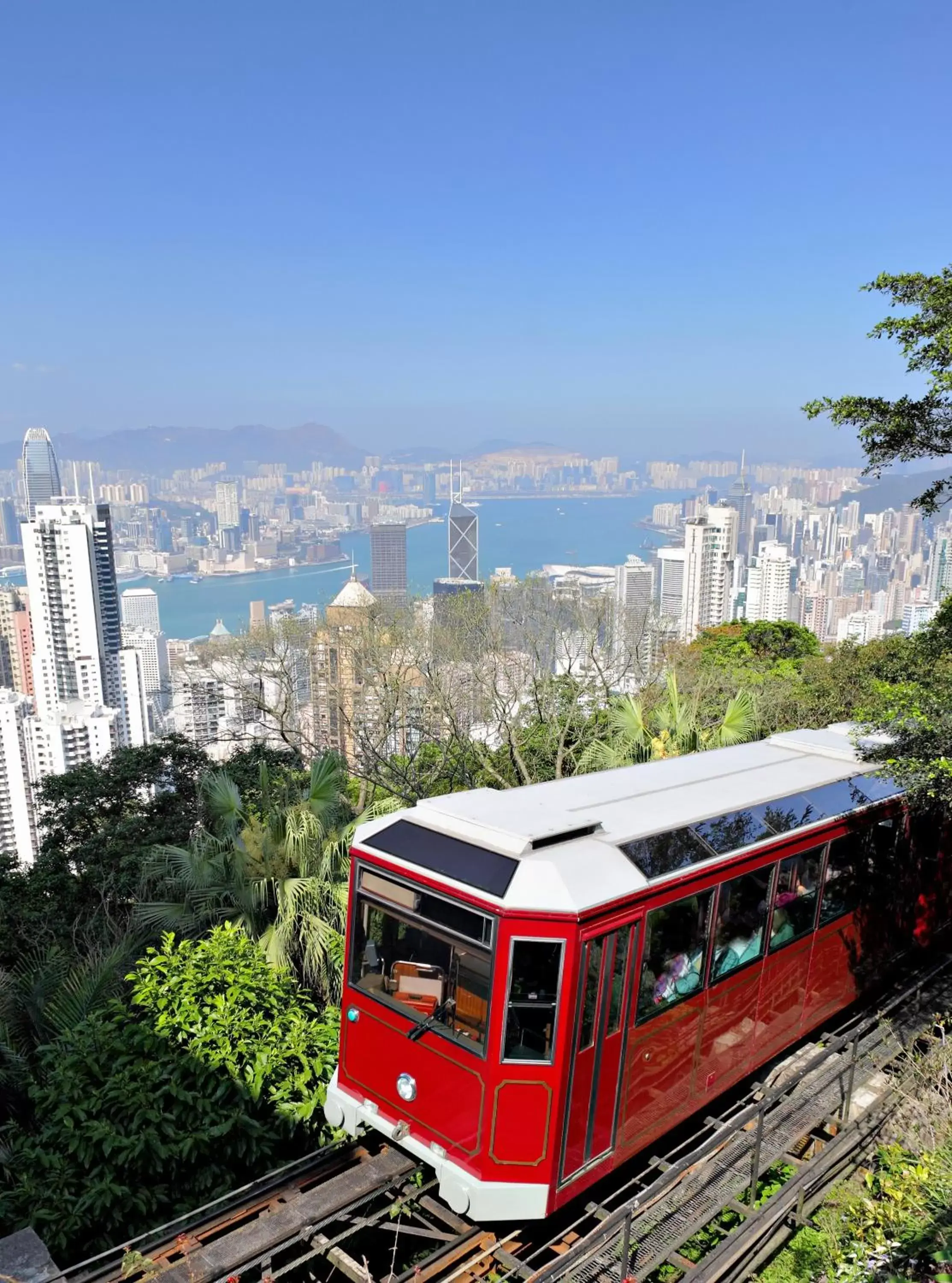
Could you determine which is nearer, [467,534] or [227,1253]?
[227,1253]

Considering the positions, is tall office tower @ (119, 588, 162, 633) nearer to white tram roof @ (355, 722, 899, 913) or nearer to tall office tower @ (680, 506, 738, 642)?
tall office tower @ (680, 506, 738, 642)

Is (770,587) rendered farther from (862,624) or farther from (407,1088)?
(407,1088)

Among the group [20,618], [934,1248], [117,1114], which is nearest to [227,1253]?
[117,1114]

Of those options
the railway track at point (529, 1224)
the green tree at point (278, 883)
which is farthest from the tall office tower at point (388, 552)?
the railway track at point (529, 1224)

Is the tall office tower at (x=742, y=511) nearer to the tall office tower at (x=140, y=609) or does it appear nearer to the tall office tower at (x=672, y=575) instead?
the tall office tower at (x=672, y=575)

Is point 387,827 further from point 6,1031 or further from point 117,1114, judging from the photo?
point 6,1031

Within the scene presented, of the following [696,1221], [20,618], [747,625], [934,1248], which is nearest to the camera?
[934,1248]

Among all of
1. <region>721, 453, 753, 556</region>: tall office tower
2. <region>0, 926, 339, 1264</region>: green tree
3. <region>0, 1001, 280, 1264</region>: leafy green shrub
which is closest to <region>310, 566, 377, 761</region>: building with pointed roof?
<region>0, 926, 339, 1264</region>: green tree
